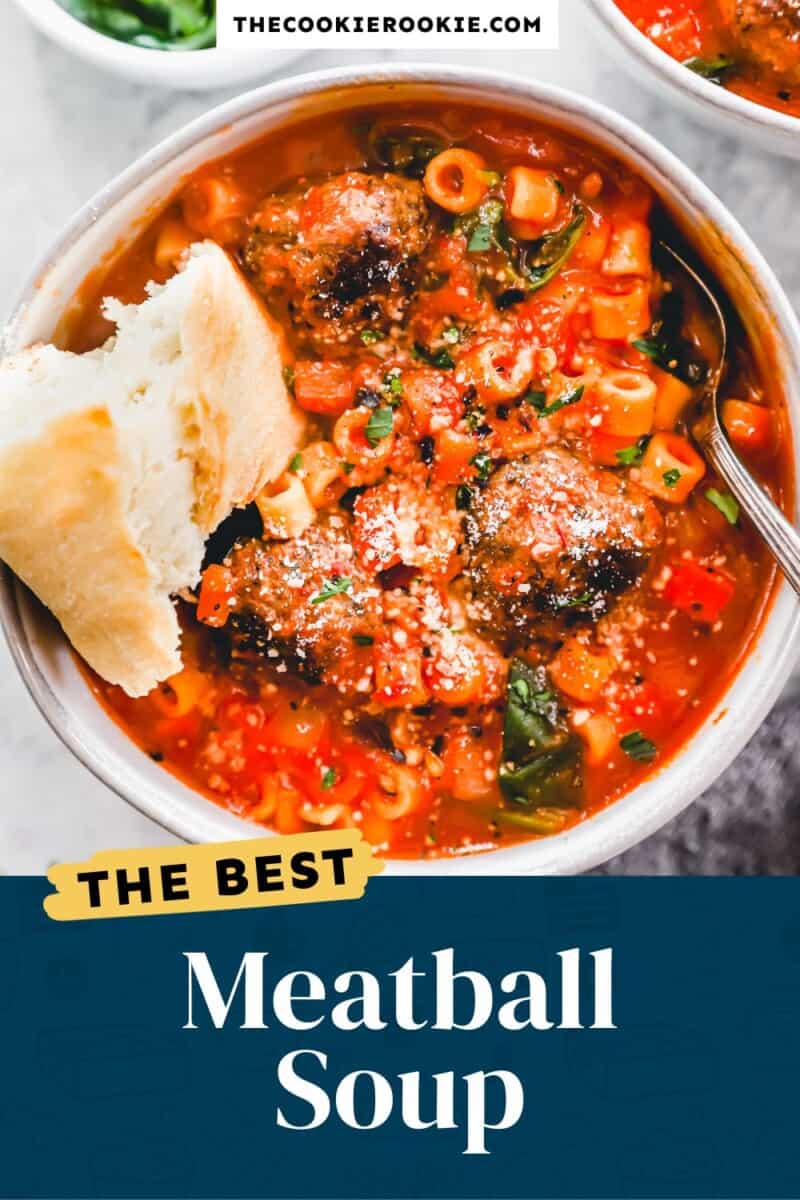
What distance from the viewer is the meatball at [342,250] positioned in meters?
1.88

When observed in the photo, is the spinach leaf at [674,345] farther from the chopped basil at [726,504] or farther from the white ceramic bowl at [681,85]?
the white ceramic bowl at [681,85]

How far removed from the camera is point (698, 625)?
6.77 ft

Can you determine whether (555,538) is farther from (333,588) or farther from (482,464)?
(333,588)

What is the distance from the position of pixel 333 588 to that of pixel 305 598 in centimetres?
5

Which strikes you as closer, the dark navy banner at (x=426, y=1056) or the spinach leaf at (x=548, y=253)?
the spinach leaf at (x=548, y=253)

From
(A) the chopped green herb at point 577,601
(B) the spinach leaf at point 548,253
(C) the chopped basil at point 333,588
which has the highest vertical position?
(B) the spinach leaf at point 548,253

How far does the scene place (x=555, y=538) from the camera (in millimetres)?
1914

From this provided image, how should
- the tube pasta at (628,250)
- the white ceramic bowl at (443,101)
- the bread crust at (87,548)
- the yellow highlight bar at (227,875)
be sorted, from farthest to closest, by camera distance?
the yellow highlight bar at (227,875), the tube pasta at (628,250), the white ceramic bowl at (443,101), the bread crust at (87,548)

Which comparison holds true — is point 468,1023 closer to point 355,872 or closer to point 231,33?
point 355,872

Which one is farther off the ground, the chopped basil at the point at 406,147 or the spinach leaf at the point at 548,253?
the chopped basil at the point at 406,147

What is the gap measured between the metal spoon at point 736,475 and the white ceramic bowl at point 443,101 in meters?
0.05

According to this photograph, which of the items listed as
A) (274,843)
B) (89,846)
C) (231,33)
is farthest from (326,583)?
(231,33)

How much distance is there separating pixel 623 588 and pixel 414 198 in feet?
2.53

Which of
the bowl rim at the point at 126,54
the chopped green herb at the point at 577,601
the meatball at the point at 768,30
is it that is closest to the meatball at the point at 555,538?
the chopped green herb at the point at 577,601
